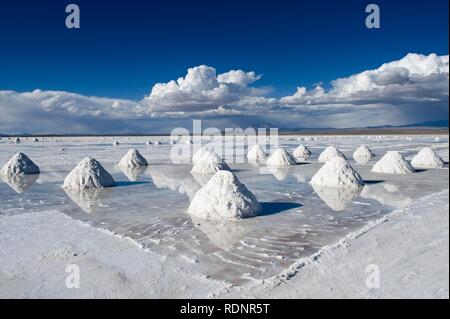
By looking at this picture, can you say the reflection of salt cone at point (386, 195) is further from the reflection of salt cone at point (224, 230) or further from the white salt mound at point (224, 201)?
the reflection of salt cone at point (224, 230)

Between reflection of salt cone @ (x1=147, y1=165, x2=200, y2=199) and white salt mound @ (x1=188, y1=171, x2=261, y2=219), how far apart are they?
8.64 ft

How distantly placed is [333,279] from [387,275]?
71cm

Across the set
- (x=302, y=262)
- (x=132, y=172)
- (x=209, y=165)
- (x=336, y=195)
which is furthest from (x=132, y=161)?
(x=302, y=262)

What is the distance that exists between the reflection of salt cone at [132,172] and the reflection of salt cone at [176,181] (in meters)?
0.52

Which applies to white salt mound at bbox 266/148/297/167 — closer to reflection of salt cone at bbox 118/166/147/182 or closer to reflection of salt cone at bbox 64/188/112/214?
reflection of salt cone at bbox 118/166/147/182

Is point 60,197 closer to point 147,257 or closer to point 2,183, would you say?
point 2,183

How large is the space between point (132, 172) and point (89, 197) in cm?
697

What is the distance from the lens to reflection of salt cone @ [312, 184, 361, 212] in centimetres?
997

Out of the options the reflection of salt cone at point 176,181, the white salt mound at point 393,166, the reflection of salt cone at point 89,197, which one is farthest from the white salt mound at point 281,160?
the reflection of salt cone at point 89,197

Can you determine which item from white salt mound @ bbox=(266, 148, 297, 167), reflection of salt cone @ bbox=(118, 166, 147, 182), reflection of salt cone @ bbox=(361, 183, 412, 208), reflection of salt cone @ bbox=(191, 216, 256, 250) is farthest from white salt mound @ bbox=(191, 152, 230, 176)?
reflection of salt cone @ bbox=(191, 216, 256, 250)

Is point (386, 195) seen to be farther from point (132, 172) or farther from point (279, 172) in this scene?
point (132, 172)

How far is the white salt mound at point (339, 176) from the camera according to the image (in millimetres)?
12633
